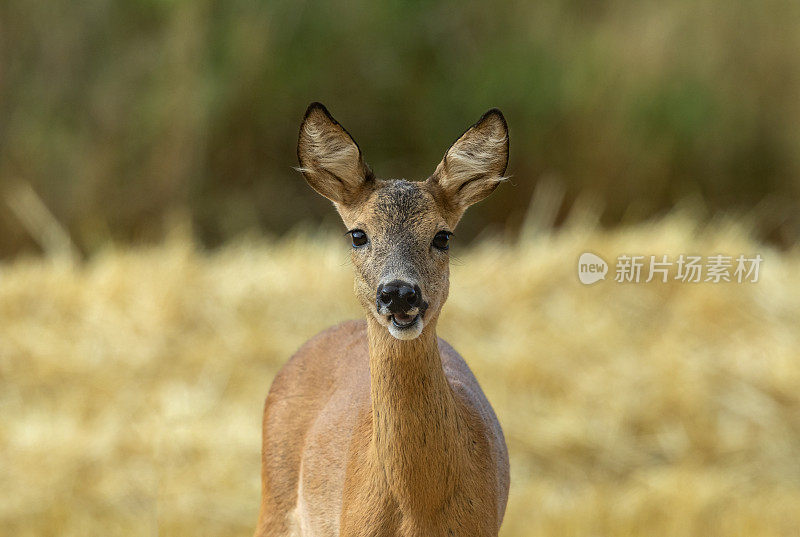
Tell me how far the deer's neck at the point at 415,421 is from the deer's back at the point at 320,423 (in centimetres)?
20

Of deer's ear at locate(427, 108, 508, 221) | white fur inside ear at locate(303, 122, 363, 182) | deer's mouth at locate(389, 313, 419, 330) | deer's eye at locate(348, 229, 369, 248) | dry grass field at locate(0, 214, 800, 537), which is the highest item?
white fur inside ear at locate(303, 122, 363, 182)

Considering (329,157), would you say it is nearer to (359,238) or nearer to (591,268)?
(359,238)

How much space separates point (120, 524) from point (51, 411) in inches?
35.1

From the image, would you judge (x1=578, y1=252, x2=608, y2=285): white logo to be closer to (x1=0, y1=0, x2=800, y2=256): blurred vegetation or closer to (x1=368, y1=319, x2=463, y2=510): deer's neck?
(x1=0, y1=0, x2=800, y2=256): blurred vegetation

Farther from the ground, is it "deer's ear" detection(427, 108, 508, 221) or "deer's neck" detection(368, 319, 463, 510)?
"deer's ear" detection(427, 108, 508, 221)

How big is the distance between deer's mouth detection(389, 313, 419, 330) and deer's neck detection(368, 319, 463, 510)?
16 cm

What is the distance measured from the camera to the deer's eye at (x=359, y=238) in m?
2.34

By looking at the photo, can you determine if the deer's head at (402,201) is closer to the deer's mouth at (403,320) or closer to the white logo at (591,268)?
the deer's mouth at (403,320)

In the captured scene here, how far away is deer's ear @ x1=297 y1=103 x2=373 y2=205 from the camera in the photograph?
2.35 metres

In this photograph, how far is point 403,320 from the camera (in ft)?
7.02

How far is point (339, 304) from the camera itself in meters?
5.47

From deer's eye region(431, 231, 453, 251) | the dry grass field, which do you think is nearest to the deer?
deer's eye region(431, 231, 453, 251)

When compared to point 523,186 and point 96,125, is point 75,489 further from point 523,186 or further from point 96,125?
point 523,186

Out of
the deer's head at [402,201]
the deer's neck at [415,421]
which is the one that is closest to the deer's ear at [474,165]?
the deer's head at [402,201]
